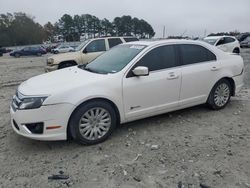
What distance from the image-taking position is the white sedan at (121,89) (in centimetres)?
385

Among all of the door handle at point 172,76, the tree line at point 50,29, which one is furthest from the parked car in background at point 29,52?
the door handle at point 172,76

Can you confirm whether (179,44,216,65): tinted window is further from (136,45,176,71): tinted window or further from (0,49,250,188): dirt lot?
(0,49,250,188): dirt lot

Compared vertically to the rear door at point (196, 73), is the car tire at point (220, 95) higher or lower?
lower

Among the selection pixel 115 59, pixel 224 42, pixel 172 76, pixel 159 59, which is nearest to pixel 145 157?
pixel 172 76

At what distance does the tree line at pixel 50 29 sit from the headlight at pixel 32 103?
7006cm

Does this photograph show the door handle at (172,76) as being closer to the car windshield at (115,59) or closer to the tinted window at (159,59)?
the tinted window at (159,59)

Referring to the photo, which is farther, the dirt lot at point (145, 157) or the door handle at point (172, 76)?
the door handle at point (172, 76)

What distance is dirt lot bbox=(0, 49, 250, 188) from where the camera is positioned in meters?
3.25

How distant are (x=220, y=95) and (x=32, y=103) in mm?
3765

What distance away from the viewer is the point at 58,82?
4199 mm

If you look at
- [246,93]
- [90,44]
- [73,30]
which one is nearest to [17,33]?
[73,30]

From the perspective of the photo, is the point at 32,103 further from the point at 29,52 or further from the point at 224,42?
the point at 29,52

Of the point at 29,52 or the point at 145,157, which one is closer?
the point at 145,157

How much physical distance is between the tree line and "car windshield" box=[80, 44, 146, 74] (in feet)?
224
